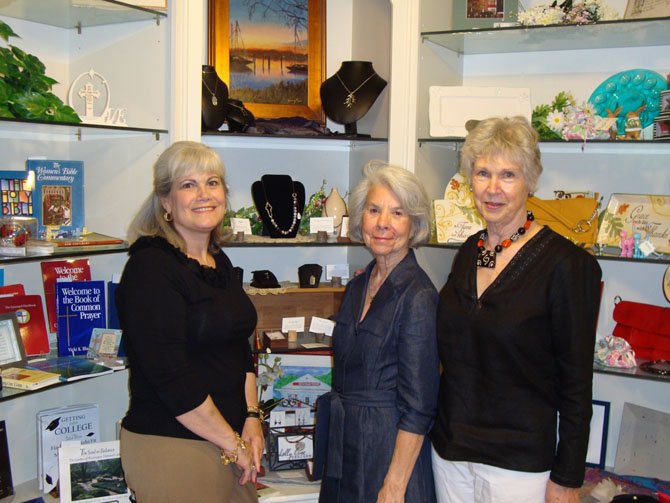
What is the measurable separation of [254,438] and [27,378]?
820 millimetres

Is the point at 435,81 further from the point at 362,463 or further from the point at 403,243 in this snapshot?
the point at 362,463

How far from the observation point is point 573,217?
8.76 feet

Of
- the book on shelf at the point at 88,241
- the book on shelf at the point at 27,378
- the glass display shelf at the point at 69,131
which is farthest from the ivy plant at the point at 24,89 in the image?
the book on shelf at the point at 27,378

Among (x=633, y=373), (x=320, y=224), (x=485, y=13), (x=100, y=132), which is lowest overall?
(x=633, y=373)

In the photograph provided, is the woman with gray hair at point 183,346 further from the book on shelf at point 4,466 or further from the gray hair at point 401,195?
the book on shelf at point 4,466

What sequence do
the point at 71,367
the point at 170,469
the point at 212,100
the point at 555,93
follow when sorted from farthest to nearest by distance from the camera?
the point at 555,93 < the point at 212,100 < the point at 71,367 < the point at 170,469

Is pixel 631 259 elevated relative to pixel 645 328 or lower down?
elevated

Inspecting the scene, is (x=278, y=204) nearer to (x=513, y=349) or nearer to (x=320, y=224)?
(x=320, y=224)

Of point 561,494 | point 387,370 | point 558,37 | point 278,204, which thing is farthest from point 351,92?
point 561,494

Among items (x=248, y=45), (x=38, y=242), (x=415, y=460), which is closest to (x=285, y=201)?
(x=248, y=45)

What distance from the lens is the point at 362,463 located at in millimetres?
1867

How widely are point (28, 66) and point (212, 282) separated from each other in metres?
1.06

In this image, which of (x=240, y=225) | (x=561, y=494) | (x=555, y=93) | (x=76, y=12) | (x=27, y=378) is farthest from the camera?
(x=555, y=93)

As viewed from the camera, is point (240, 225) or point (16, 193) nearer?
point (16, 193)
